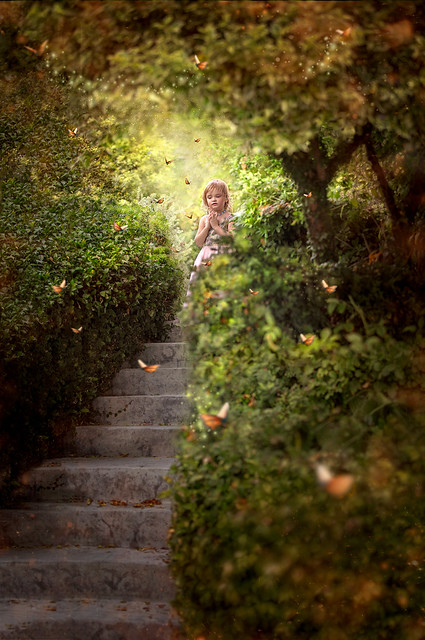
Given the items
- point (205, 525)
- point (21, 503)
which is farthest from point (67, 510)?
point (205, 525)

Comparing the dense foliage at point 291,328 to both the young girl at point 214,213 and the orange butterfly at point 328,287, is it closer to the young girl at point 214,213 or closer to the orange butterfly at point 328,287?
the orange butterfly at point 328,287

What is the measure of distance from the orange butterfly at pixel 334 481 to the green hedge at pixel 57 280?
2.75 m

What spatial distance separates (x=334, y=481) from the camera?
2783mm

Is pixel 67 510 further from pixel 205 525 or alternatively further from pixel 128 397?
pixel 205 525

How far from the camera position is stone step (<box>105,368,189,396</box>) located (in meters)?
6.05

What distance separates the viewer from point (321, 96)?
11.0ft

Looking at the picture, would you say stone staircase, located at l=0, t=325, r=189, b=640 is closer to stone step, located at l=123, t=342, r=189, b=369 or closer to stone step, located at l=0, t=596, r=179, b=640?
stone step, located at l=0, t=596, r=179, b=640

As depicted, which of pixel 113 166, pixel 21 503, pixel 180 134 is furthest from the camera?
pixel 180 134

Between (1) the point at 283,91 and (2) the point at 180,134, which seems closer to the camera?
(1) the point at 283,91

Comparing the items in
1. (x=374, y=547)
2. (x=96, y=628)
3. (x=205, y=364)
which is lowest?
(x=96, y=628)

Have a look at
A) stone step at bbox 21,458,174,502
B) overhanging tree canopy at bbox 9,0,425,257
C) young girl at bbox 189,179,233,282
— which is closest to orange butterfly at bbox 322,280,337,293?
overhanging tree canopy at bbox 9,0,425,257

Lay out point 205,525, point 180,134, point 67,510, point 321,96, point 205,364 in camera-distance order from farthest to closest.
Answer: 1. point 180,134
2. point 67,510
3. point 205,364
4. point 321,96
5. point 205,525

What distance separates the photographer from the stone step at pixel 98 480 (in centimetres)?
472

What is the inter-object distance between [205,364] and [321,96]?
1.59 m
